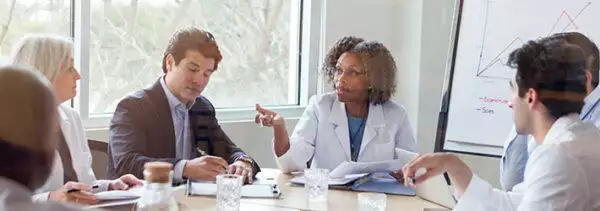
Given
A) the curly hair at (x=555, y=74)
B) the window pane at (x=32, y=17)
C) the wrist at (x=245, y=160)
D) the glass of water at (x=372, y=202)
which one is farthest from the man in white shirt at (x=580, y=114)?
the window pane at (x=32, y=17)

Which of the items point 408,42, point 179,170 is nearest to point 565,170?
point 179,170

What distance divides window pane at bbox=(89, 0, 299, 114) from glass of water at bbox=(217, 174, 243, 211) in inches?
47.0

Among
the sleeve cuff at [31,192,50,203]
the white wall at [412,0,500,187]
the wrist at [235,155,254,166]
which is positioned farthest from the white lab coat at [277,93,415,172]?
the sleeve cuff at [31,192,50,203]

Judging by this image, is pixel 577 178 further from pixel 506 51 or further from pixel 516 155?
pixel 506 51

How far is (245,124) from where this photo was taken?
345cm

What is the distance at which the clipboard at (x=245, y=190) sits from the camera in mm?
2160

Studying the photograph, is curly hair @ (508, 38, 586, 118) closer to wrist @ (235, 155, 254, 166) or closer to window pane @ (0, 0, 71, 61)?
wrist @ (235, 155, 254, 166)

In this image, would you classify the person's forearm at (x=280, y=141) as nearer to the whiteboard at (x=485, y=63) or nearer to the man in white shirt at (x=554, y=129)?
the whiteboard at (x=485, y=63)

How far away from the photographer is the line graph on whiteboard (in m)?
2.68

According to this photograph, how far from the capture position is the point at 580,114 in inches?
65.2

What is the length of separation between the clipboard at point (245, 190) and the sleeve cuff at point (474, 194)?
606mm

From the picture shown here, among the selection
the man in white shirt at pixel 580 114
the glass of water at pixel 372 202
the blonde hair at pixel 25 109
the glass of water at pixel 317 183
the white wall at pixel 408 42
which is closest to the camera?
the blonde hair at pixel 25 109

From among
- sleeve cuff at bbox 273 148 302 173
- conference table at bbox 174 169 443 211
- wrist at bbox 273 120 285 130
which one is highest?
wrist at bbox 273 120 285 130

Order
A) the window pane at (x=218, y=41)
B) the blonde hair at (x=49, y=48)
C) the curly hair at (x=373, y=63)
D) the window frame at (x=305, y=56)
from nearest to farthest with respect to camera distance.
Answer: the blonde hair at (x=49, y=48), the curly hair at (x=373, y=63), the window pane at (x=218, y=41), the window frame at (x=305, y=56)
